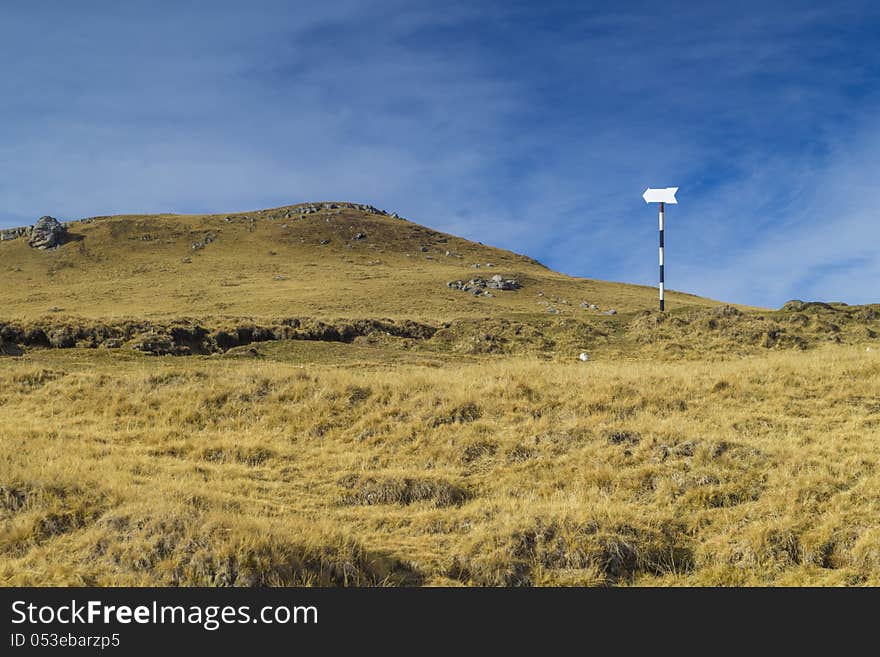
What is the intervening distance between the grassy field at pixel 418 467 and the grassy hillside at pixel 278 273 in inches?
825

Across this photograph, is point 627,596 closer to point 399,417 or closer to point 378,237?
point 399,417

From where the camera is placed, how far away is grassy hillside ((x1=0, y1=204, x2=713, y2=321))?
55.9 m

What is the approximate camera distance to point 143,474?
10.9 m

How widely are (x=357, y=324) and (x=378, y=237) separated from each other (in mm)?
71879

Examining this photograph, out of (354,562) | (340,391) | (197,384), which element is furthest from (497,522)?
(197,384)

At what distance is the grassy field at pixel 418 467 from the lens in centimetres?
792

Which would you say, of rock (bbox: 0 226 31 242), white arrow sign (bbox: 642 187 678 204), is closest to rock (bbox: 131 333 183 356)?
white arrow sign (bbox: 642 187 678 204)

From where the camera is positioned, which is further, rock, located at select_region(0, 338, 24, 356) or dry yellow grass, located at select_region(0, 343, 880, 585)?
rock, located at select_region(0, 338, 24, 356)

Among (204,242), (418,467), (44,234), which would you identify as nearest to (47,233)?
(44,234)

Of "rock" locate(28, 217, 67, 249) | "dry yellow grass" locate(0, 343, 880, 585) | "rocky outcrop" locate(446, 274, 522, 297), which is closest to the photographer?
"dry yellow grass" locate(0, 343, 880, 585)

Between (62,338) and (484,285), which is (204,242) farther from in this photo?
(62,338)

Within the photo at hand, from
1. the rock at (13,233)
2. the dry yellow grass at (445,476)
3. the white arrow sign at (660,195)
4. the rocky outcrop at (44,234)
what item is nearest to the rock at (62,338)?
the dry yellow grass at (445,476)

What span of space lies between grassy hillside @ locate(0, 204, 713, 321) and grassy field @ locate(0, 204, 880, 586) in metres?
21.0

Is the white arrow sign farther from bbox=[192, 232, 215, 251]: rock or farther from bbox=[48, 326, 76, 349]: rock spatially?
bbox=[192, 232, 215, 251]: rock
